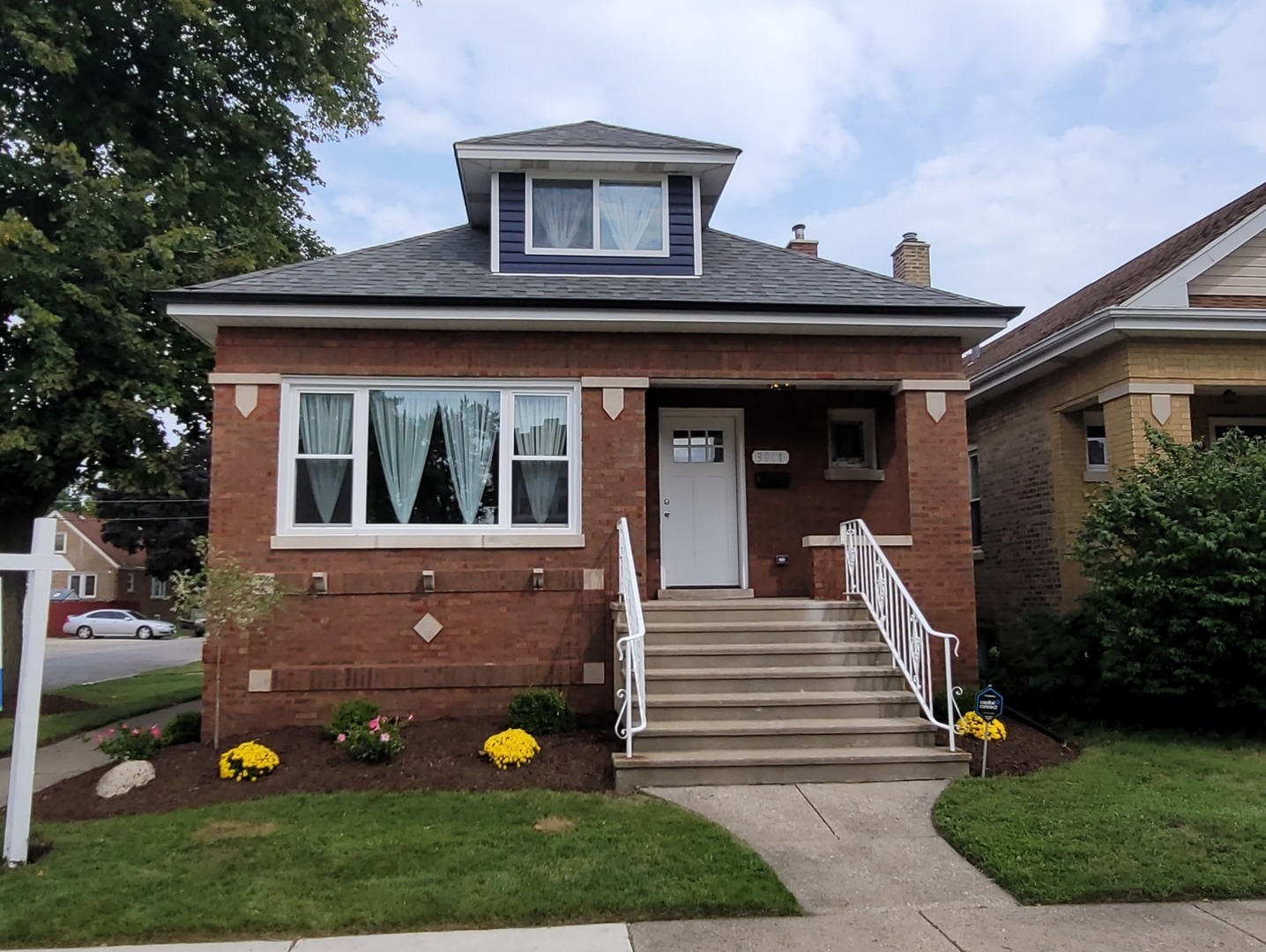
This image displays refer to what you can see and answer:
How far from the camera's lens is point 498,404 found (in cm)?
995

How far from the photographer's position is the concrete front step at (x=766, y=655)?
8477mm

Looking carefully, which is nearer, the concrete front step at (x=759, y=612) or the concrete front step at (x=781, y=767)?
the concrete front step at (x=781, y=767)

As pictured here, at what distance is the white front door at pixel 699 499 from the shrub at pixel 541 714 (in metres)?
2.68

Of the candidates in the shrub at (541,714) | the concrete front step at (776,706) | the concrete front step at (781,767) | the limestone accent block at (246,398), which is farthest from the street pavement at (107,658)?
the concrete front step at (781,767)

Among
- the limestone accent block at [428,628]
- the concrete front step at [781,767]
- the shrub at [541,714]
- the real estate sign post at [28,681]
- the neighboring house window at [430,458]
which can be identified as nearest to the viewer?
the real estate sign post at [28,681]

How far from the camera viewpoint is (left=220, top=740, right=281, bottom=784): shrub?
24.8 ft

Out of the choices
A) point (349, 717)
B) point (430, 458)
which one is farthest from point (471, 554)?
point (349, 717)

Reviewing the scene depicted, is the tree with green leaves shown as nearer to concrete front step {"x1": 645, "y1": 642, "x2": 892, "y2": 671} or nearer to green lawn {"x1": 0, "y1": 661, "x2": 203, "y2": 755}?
green lawn {"x1": 0, "y1": 661, "x2": 203, "y2": 755}

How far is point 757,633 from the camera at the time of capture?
8914mm

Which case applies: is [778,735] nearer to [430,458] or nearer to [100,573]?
[430,458]

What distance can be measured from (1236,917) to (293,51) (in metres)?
16.0

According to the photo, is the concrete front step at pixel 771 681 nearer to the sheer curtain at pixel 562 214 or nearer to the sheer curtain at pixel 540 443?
the sheer curtain at pixel 540 443

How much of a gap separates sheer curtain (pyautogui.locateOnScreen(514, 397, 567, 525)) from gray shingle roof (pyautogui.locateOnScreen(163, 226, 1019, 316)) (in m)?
1.12

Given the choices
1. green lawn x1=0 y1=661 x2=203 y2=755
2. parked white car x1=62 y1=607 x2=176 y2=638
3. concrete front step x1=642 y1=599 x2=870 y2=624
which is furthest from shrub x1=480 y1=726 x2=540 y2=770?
parked white car x1=62 y1=607 x2=176 y2=638
